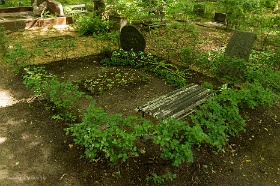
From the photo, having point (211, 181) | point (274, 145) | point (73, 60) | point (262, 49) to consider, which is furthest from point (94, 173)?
point (262, 49)

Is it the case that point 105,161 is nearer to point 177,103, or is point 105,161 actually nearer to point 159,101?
point 159,101

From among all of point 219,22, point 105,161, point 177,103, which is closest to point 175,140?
point 105,161

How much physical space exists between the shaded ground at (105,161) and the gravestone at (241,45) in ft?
5.80

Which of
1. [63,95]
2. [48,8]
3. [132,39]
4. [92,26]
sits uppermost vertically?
[48,8]

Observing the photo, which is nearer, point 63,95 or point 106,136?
point 106,136

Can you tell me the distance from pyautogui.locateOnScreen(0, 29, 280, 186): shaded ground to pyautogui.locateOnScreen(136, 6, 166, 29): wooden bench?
6914 mm

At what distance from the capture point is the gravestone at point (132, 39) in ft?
Result: 26.1

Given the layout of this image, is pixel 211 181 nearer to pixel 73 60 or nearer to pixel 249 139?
pixel 249 139

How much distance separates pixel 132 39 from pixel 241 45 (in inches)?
127

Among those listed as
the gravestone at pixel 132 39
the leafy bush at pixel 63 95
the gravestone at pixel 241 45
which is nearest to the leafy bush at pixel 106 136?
the leafy bush at pixel 63 95

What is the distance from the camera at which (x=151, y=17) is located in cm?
1175

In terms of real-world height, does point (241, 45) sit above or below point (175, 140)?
above

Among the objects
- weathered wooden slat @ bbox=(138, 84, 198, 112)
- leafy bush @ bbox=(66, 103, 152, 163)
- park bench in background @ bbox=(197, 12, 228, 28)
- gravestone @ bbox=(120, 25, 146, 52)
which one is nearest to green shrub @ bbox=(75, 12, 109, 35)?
gravestone @ bbox=(120, 25, 146, 52)

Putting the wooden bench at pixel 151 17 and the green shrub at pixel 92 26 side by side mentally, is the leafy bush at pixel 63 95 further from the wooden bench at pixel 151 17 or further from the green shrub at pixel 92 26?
the wooden bench at pixel 151 17
